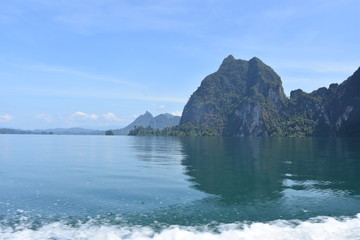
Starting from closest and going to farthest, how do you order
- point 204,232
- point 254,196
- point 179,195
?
1. point 204,232
2. point 254,196
3. point 179,195

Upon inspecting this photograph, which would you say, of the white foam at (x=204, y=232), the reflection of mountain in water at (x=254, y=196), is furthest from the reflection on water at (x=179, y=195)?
the white foam at (x=204, y=232)

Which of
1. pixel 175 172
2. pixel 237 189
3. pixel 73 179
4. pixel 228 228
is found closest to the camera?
pixel 228 228

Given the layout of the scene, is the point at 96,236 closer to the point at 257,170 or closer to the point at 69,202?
the point at 69,202

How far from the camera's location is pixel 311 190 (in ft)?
104

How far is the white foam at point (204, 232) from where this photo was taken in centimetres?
1869

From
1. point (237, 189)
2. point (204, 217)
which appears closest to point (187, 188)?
point (237, 189)

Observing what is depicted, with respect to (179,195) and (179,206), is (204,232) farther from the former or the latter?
(179,195)

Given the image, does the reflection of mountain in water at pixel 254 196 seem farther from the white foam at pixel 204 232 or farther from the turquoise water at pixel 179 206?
the white foam at pixel 204 232

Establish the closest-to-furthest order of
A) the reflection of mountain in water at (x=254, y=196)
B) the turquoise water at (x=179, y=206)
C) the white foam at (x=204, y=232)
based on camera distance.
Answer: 1. the white foam at (x=204, y=232)
2. the turquoise water at (x=179, y=206)
3. the reflection of mountain in water at (x=254, y=196)

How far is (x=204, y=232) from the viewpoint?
19406mm

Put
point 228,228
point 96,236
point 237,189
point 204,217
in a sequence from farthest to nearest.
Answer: point 237,189
point 204,217
point 228,228
point 96,236

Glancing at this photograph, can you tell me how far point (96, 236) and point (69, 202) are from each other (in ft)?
29.5

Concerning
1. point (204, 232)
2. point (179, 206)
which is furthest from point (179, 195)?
point (204, 232)

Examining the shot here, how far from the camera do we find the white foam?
1869 centimetres
